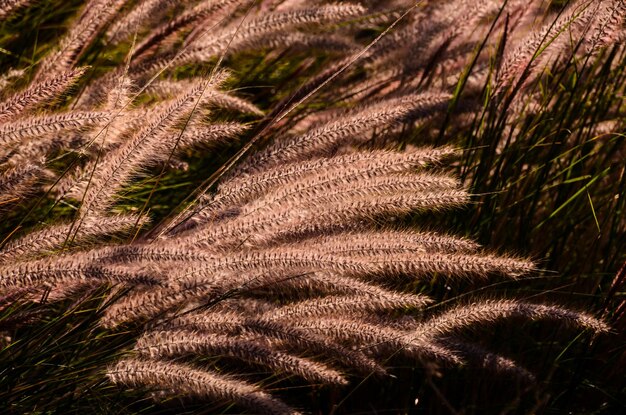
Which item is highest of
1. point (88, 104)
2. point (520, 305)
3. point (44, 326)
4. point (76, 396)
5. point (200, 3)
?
point (200, 3)

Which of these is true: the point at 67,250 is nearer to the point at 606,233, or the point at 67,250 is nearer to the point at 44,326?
the point at 44,326

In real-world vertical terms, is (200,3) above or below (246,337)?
above

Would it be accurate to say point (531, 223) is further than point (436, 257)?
Yes

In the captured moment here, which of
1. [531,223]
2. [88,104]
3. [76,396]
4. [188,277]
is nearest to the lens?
[188,277]

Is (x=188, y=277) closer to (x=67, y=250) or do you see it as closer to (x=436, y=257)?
(x=67, y=250)

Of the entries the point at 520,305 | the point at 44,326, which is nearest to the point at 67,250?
the point at 44,326

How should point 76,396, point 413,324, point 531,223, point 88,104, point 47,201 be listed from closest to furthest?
1. point 76,396
2. point 413,324
3. point 88,104
4. point 47,201
5. point 531,223

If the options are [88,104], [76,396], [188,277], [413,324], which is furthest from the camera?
[88,104]

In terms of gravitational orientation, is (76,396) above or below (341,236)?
below

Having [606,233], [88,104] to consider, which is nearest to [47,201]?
[88,104]
